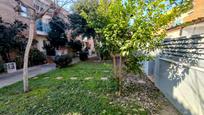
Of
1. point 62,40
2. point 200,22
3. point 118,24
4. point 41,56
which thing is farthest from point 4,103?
point 62,40

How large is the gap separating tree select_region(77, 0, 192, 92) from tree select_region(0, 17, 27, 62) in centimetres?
923

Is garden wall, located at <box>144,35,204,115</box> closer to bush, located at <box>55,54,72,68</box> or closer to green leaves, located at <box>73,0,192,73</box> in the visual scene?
green leaves, located at <box>73,0,192,73</box>

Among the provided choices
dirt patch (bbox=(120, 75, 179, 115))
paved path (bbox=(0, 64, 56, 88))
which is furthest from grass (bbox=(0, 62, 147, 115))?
paved path (bbox=(0, 64, 56, 88))

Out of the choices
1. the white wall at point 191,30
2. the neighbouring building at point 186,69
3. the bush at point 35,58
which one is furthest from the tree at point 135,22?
the bush at point 35,58

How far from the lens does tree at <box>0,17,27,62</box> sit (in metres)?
11.5

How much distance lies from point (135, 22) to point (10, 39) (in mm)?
10850

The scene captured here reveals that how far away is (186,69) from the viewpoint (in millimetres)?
4020

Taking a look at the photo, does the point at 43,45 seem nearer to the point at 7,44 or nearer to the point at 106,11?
the point at 7,44

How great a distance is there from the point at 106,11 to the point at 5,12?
13.1 m

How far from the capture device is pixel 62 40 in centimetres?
1961

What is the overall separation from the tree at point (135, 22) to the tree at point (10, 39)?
9.23 metres

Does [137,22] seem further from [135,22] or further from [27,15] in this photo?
[27,15]

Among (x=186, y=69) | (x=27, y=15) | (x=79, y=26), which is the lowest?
(x=186, y=69)

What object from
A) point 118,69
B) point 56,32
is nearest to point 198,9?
point 118,69
